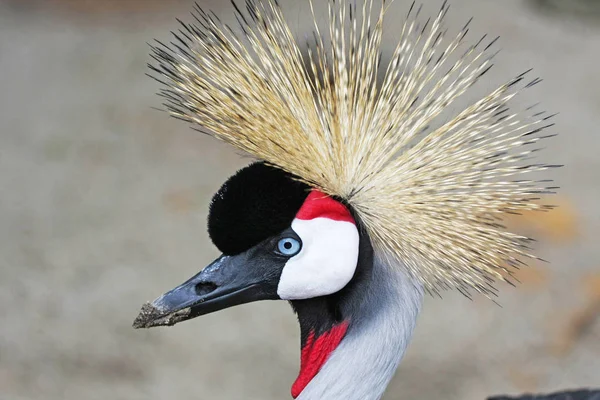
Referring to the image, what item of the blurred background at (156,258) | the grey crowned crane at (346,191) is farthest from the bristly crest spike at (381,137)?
the blurred background at (156,258)

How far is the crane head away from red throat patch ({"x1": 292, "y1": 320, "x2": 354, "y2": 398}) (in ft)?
0.28

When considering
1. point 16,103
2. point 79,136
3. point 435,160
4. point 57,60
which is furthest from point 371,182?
point 57,60

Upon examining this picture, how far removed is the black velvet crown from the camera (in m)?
1.08

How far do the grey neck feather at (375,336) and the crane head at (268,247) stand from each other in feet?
0.22

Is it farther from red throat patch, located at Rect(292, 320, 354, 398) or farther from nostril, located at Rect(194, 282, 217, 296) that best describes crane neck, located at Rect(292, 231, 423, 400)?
nostril, located at Rect(194, 282, 217, 296)

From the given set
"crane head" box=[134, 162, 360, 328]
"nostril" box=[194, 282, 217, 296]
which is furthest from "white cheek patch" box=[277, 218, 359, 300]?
"nostril" box=[194, 282, 217, 296]

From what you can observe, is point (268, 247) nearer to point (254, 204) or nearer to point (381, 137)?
point (254, 204)

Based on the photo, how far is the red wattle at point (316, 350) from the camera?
1.20 meters

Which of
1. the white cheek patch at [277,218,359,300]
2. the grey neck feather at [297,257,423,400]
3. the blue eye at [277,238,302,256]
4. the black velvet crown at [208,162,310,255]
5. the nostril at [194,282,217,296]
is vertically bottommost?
the grey neck feather at [297,257,423,400]

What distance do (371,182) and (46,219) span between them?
220 cm

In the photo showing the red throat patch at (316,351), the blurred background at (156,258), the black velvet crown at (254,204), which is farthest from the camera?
the blurred background at (156,258)

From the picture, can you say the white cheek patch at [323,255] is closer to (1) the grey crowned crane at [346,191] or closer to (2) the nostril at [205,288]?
(1) the grey crowned crane at [346,191]

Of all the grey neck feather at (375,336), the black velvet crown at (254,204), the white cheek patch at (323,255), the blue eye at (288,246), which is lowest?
the grey neck feather at (375,336)

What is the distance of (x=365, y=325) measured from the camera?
3.87 ft
